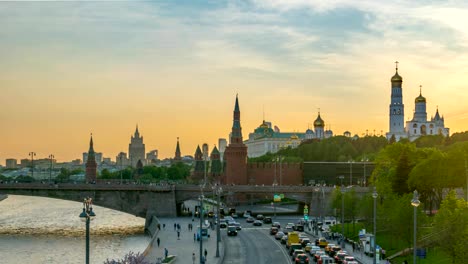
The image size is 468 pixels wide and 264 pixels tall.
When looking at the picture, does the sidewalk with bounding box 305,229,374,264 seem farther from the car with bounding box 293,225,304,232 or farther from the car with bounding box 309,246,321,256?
the car with bounding box 293,225,304,232

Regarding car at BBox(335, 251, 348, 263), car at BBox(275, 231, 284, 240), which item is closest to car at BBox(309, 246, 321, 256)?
car at BBox(335, 251, 348, 263)

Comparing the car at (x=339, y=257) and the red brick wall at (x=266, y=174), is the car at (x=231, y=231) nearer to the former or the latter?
the car at (x=339, y=257)

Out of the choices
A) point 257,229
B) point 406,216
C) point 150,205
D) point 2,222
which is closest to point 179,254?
point 406,216

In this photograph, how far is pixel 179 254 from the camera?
73875 mm

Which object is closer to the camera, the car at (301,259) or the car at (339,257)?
the car at (301,259)

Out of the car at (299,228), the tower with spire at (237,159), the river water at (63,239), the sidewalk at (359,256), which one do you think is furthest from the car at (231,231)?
the tower with spire at (237,159)

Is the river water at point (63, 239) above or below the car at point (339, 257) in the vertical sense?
below

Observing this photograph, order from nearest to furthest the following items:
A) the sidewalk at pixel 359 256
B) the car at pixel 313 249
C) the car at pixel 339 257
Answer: the car at pixel 339 257, the sidewalk at pixel 359 256, the car at pixel 313 249

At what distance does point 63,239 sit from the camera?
100 meters

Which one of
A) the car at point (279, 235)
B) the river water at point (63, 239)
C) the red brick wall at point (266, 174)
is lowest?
the river water at point (63, 239)

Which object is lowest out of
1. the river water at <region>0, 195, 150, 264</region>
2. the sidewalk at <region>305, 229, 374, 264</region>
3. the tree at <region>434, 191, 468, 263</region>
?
the river water at <region>0, 195, 150, 264</region>

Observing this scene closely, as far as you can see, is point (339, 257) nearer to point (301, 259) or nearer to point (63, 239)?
point (301, 259)

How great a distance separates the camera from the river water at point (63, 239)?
271 feet

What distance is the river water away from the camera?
82750 mm
